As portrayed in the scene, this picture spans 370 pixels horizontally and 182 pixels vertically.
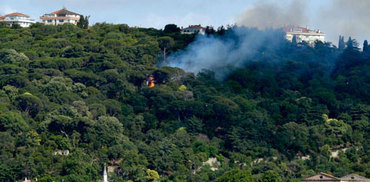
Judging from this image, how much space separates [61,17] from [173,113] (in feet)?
167

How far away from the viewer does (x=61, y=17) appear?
125 meters

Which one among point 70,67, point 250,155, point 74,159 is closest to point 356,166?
point 250,155

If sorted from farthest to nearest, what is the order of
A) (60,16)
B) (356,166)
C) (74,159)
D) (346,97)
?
(60,16) < (346,97) < (356,166) < (74,159)

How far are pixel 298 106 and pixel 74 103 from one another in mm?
18487

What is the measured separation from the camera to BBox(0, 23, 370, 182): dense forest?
220 ft

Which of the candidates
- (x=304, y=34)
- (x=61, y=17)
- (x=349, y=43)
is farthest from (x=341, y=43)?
(x=61, y=17)

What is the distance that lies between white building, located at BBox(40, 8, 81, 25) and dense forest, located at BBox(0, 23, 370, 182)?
25.8 metres

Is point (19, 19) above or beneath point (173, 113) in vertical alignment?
above

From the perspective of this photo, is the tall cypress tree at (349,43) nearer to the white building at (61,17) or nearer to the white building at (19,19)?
the white building at (61,17)

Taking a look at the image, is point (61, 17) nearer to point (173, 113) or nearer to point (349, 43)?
point (349, 43)

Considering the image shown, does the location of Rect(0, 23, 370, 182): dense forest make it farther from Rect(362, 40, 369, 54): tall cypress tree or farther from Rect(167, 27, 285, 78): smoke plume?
Rect(167, 27, 285, 78): smoke plume

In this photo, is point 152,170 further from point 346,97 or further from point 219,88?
point 346,97

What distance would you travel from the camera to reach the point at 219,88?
83.8m

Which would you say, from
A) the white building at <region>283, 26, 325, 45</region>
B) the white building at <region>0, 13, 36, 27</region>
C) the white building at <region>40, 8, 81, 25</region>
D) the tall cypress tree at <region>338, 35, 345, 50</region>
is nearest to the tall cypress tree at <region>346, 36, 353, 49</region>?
the tall cypress tree at <region>338, 35, 345, 50</region>
